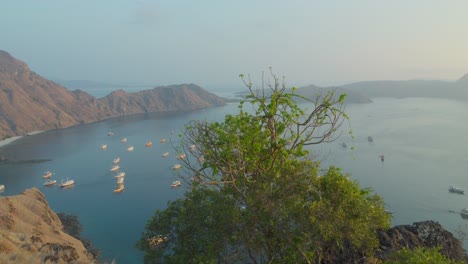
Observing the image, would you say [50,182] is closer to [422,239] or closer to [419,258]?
[422,239]

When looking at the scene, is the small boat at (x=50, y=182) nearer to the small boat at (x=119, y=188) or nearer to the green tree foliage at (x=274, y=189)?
the small boat at (x=119, y=188)

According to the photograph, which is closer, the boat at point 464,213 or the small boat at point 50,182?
the boat at point 464,213

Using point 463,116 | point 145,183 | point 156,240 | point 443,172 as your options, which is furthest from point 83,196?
point 463,116

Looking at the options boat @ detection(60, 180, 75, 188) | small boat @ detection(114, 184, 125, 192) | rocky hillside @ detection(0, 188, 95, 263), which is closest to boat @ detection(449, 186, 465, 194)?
rocky hillside @ detection(0, 188, 95, 263)

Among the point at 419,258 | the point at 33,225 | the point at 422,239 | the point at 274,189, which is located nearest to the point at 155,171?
the point at 33,225

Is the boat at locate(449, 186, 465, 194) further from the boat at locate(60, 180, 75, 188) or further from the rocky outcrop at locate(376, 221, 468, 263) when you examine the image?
the boat at locate(60, 180, 75, 188)

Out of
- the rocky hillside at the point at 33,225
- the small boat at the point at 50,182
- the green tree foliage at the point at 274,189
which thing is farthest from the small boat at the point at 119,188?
the green tree foliage at the point at 274,189
